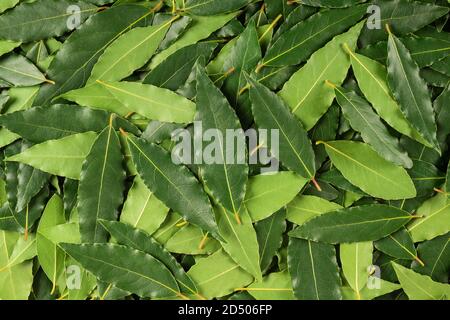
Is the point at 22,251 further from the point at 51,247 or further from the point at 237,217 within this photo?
the point at 237,217

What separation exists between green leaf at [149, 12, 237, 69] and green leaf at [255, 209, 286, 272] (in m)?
0.22

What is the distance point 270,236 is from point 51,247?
263 mm

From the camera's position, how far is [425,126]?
54 cm

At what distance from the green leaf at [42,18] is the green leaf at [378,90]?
12.6 inches

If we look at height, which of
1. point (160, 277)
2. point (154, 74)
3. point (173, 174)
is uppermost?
point (154, 74)

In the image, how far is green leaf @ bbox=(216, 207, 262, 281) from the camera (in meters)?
0.57

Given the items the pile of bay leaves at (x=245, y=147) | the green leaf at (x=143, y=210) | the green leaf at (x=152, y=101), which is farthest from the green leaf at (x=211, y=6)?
the green leaf at (x=143, y=210)

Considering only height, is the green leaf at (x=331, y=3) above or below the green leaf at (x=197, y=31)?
above

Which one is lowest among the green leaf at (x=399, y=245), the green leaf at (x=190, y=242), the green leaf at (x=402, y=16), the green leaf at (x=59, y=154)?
the green leaf at (x=399, y=245)

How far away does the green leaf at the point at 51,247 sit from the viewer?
0.62 metres

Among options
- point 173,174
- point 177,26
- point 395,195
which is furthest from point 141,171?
point 395,195

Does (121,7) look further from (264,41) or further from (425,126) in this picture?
(425,126)

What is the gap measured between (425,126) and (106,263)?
0.38 metres

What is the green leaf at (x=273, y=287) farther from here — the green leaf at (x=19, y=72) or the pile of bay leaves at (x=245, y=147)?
the green leaf at (x=19, y=72)
